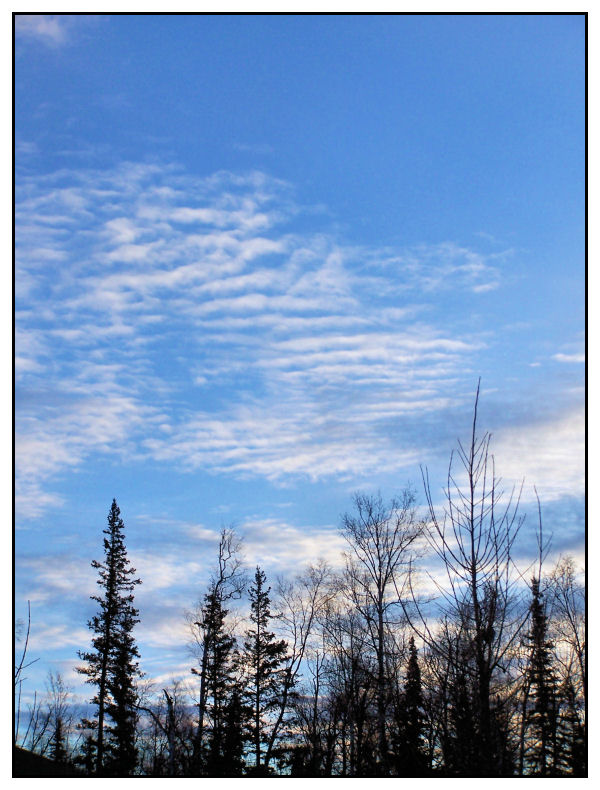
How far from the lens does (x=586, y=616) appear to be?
738cm

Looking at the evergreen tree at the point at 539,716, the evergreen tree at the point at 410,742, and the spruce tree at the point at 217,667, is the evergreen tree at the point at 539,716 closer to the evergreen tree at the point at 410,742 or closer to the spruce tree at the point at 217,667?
the evergreen tree at the point at 410,742

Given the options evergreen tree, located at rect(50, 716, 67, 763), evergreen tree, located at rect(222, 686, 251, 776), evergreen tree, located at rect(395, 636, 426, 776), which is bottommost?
evergreen tree, located at rect(222, 686, 251, 776)

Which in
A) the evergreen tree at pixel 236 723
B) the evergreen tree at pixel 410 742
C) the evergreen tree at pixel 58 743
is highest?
the evergreen tree at pixel 410 742

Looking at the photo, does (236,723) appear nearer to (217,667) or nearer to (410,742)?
(217,667)

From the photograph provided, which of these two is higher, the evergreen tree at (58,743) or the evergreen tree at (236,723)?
the evergreen tree at (58,743)

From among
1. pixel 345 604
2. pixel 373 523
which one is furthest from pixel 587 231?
pixel 345 604

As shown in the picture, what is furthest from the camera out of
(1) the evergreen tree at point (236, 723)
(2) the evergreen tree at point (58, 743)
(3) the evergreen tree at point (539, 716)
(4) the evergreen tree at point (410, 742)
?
(1) the evergreen tree at point (236, 723)

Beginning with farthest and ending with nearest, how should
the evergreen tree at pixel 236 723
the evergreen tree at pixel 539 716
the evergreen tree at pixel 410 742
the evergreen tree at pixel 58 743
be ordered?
the evergreen tree at pixel 236 723
the evergreen tree at pixel 58 743
the evergreen tree at pixel 410 742
the evergreen tree at pixel 539 716

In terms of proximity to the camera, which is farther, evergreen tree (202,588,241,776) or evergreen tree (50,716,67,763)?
evergreen tree (202,588,241,776)

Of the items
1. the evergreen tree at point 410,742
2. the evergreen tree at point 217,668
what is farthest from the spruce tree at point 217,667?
the evergreen tree at point 410,742

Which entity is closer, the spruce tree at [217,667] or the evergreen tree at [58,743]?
the evergreen tree at [58,743]

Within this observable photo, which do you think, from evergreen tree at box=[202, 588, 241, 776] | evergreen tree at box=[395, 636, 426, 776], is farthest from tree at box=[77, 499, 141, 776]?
evergreen tree at box=[395, 636, 426, 776]

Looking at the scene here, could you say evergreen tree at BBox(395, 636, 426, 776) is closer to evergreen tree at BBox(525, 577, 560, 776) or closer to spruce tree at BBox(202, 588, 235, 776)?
evergreen tree at BBox(525, 577, 560, 776)

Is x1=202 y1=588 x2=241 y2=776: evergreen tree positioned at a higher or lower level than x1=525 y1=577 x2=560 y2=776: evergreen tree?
lower
